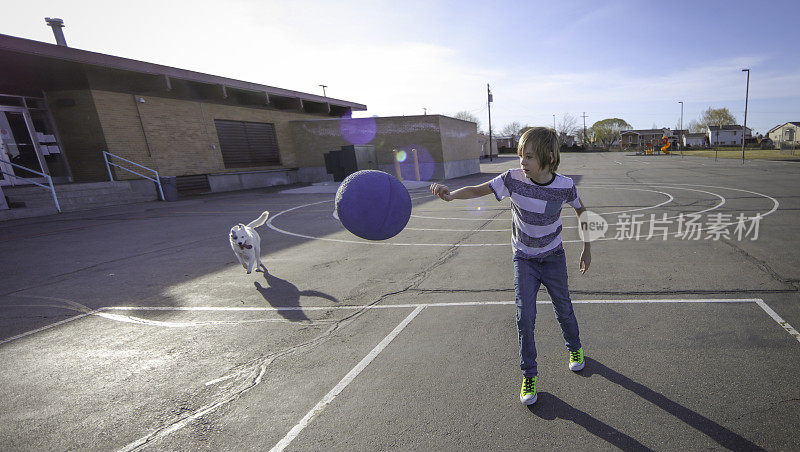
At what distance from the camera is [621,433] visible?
8.14 ft

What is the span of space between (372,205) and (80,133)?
21.3 meters

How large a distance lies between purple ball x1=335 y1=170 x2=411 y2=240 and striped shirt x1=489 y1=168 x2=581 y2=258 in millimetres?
1208

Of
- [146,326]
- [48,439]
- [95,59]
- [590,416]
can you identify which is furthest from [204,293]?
[95,59]

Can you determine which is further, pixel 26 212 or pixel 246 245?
pixel 26 212

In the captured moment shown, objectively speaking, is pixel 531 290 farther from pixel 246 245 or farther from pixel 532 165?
pixel 246 245

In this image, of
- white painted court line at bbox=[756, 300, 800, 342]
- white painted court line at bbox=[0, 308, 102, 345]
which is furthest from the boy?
white painted court line at bbox=[0, 308, 102, 345]

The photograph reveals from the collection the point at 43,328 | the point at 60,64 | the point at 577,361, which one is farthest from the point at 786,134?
the point at 60,64

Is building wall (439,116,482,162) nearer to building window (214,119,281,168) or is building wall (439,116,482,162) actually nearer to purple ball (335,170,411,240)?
building window (214,119,281,168)

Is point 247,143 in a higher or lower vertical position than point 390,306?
higher

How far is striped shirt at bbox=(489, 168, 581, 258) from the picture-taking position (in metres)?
2.83

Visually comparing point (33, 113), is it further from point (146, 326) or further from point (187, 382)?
point (187, 382)

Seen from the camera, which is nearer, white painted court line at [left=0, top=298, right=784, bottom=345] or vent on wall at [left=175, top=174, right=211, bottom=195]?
white painted court line at [left=0, top=298, right=784, bottom=345]

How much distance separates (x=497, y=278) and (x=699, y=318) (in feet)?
8.00

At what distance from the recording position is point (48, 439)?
8.79 feet
